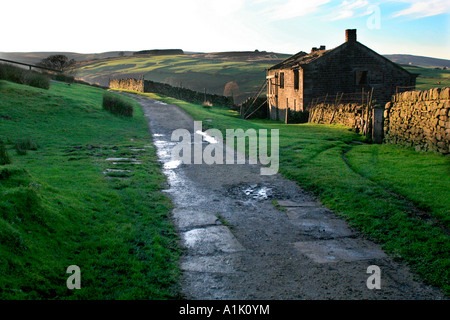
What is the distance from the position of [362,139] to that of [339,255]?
1412cm

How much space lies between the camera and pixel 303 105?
1284 inches

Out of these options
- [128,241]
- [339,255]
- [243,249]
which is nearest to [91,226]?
[128,241]

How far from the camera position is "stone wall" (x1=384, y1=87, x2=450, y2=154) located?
11.1m

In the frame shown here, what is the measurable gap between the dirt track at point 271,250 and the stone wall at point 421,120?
6130 mm

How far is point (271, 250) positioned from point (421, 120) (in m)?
10.1

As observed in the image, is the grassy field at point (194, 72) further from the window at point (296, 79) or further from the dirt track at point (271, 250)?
the dirt track at point (271, 250)

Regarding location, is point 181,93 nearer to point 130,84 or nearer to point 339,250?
point 130,84

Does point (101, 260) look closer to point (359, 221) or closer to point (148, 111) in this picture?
point (359, 221)

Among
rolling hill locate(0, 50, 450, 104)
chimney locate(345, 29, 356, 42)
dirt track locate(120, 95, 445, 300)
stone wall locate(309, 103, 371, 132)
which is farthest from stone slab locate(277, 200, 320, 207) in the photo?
rolling hill locate(0, 50, 450, 104)

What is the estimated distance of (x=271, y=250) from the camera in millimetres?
5133

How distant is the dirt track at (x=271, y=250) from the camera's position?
408 cm

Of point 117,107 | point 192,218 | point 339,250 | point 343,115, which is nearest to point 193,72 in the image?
point 117,107

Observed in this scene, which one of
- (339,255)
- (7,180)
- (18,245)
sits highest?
(7,180)

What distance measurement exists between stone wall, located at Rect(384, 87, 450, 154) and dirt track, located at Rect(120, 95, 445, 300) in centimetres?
613
